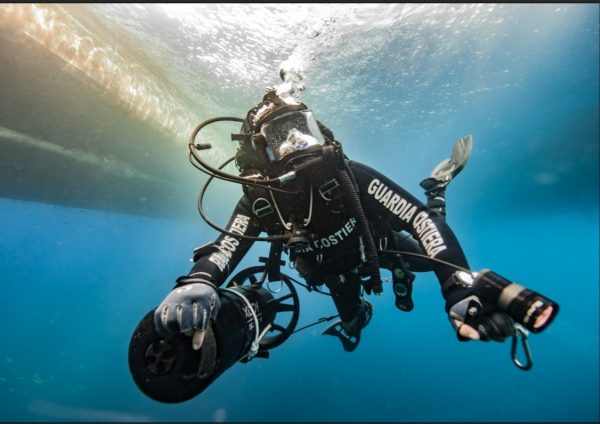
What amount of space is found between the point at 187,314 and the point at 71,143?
32.7 ft

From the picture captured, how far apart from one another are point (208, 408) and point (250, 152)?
18.6m

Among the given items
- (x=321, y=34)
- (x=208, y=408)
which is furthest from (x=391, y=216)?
(x=208, y=408)

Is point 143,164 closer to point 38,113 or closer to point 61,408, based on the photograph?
point 38,113

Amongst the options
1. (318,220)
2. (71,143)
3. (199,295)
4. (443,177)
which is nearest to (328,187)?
(318,220)

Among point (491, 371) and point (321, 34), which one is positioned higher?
point (321, 34)

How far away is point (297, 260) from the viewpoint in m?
3.54

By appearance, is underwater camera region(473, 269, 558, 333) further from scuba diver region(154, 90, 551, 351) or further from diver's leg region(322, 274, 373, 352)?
diver's leg region(322, 274, 373, 352)

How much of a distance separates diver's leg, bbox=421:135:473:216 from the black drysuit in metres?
1.15

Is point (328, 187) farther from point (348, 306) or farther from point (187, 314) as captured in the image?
point (348, 306)

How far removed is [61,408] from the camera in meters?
18.8

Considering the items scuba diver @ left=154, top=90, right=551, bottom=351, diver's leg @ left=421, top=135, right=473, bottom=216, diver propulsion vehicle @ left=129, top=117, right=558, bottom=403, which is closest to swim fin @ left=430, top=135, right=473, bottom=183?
diver's leg @ left=421, top=135, right=473, bottom=216

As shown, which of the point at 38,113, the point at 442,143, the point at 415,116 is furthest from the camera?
the point at 442,143

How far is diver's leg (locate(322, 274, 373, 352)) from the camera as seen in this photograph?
12.3 feet

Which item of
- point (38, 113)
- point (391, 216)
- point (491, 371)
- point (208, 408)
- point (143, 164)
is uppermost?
point (143, 164)
